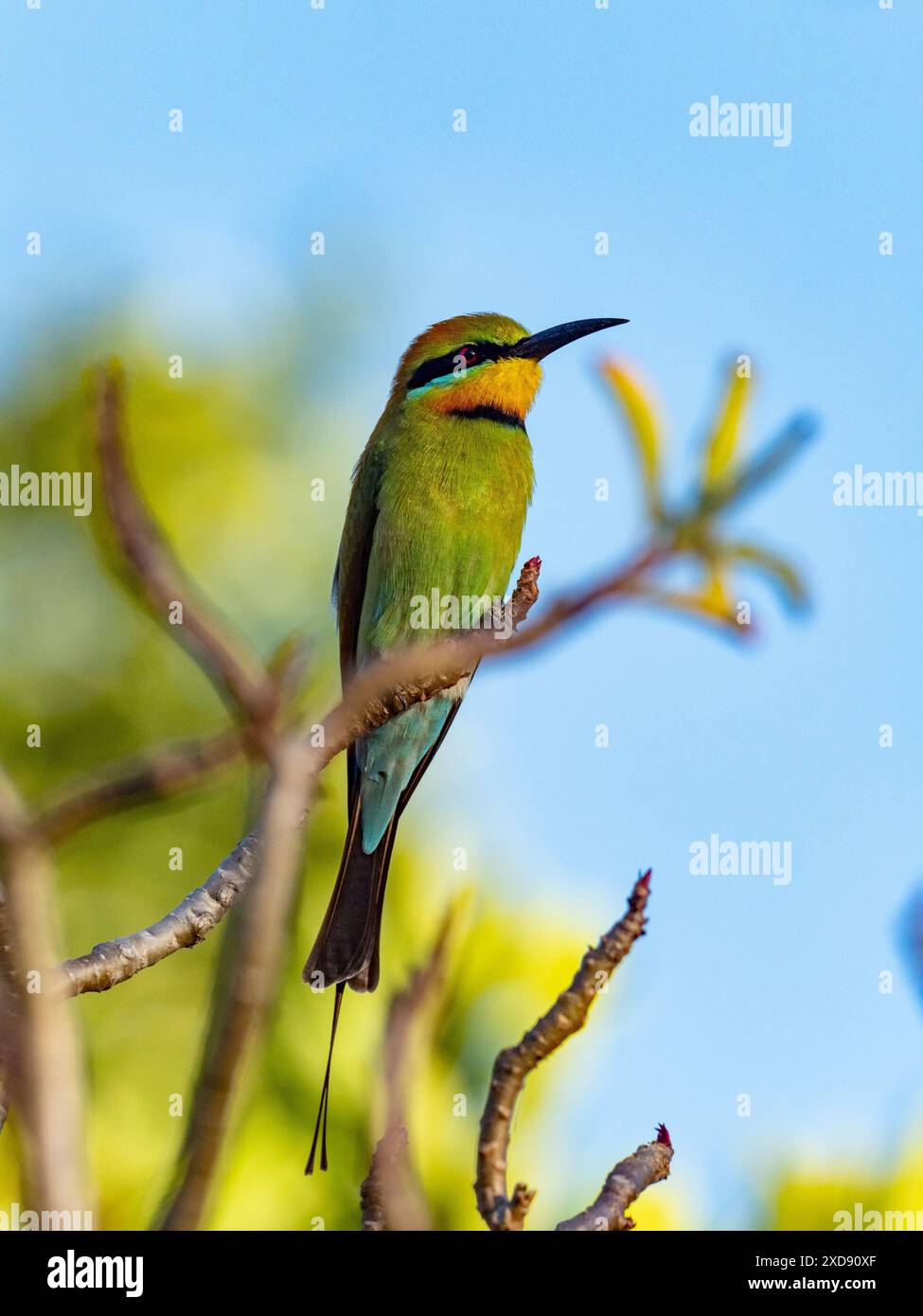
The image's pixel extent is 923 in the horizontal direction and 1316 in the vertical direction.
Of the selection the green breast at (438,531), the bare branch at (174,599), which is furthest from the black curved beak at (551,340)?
the bare branch at (174,599)

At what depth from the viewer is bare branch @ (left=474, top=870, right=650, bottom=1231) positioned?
1713 millimetres

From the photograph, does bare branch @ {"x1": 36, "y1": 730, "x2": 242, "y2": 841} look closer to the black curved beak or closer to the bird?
the bird

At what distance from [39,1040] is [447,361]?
3540mm

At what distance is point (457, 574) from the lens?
4.02 meters

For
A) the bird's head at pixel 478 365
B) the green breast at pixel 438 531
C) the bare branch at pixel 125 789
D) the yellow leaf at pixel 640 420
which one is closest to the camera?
the bare branch at pixel 125 789

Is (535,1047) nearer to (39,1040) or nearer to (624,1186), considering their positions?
(624,1186)

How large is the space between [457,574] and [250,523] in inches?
57.9

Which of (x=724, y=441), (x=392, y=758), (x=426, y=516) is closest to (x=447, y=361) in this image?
(x=426, y=516)

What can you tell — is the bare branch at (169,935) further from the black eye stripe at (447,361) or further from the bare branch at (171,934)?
the black eye stripe at (447,361)

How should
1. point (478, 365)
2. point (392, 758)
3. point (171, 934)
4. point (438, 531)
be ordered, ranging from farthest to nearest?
point (478, 365) → point (438, 531) → point (392, 758) → point (171, 934)

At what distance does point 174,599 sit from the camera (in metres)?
1.04

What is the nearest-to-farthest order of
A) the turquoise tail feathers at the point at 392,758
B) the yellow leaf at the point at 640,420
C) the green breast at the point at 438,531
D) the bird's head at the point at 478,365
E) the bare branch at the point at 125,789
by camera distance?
the bare branch at the point at 125,789 < the yellow leaf at the point at 640,420 < the turquoise tail feathers at the point at 392,758 < the green breast at the point at 438,531 < the bird's head at the point at 478,365

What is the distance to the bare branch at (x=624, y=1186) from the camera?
176cm
